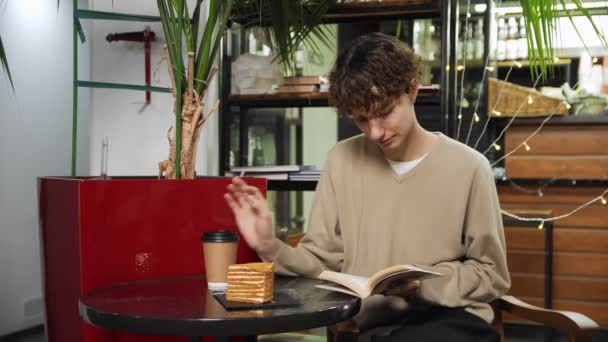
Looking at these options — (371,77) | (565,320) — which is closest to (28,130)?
(371,77)

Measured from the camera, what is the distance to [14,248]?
362 cm

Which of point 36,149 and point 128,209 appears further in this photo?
point 36,149

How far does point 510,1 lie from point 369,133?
3.23 m

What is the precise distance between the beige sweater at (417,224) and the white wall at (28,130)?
2.29 metres

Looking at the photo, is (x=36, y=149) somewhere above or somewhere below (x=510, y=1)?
below

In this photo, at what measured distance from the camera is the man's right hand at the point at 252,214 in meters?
1.54

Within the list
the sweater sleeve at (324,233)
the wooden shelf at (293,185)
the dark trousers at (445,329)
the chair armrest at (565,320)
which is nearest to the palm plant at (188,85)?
the sweater sleeve at (324,233)

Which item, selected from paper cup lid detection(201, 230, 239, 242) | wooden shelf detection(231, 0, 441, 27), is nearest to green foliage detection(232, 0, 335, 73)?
wooden shelf detection(231, 0, 441, 27)

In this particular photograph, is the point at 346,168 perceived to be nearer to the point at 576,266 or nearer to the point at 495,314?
the point at 495,314

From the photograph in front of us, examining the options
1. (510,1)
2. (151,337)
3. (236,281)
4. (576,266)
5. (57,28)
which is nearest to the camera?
(236,281)

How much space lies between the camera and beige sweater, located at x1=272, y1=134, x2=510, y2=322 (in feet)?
5.37

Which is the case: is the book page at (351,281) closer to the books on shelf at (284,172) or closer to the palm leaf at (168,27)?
the palm leaf at (168,27)

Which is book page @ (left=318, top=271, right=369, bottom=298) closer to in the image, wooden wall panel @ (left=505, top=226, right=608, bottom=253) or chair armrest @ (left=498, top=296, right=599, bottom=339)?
chair armrest @ (left=498, top=296, right=599, bottom=339)

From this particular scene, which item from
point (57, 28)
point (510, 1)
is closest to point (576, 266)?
point (510, 1)
